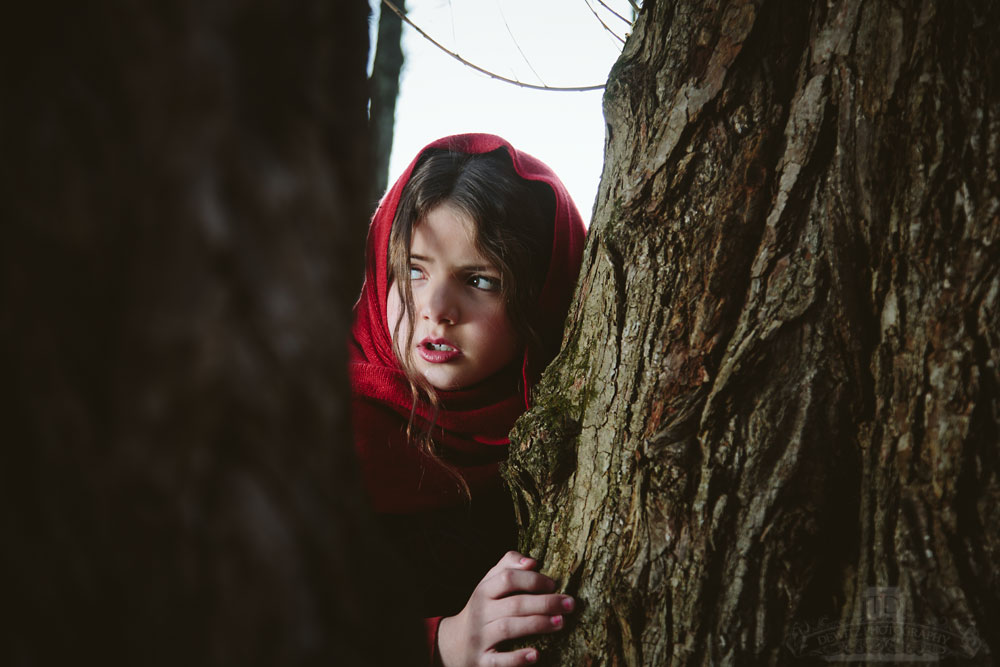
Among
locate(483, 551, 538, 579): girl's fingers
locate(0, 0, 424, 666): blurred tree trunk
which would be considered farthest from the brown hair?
locate(0, 0, 424, 666): blurred tree trunk

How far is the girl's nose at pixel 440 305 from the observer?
5.41 ft

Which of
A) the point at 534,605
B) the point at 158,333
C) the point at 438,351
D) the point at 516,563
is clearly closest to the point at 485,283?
the point at 438,351

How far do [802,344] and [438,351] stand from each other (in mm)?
1010

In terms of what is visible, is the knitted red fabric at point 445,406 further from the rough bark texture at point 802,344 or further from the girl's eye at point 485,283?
the rough bark texture at point 802,344

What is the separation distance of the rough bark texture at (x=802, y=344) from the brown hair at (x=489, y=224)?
1.97 ft

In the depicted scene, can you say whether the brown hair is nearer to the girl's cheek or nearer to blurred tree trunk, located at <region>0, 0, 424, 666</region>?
the girl's cheek

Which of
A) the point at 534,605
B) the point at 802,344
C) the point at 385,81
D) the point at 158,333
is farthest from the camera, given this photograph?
the point at 385,81

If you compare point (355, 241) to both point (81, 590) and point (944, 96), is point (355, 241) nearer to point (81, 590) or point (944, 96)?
point (81, 590)

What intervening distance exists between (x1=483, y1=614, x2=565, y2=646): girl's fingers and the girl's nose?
0.80 metres

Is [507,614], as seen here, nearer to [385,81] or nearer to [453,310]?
[453,310]

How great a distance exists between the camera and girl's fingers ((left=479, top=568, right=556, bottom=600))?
1222mm

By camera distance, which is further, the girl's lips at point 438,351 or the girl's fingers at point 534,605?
the girl's lips at point 438,351

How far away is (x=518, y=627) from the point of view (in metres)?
1.19

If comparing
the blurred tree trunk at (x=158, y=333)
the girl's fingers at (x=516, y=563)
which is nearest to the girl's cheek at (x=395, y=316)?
the girl's fingers at (x=516, y=563)
